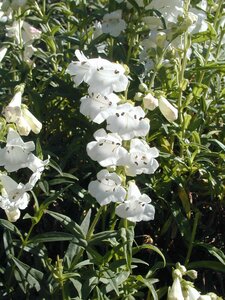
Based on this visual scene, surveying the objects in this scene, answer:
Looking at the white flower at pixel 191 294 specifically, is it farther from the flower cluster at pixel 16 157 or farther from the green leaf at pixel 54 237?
the flower cluster at pixel 16 157

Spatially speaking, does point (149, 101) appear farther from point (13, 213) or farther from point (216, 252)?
point (216, 252)

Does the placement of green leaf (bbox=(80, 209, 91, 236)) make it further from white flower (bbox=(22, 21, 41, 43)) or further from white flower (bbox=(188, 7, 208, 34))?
white flower (bbox=(22, 21, 41, 43))

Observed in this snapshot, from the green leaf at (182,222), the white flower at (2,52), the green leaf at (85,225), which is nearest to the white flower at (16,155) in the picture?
the green leaf at (85,225)

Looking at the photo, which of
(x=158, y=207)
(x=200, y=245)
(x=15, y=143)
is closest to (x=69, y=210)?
(x=158, y=207)

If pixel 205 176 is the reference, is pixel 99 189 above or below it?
above

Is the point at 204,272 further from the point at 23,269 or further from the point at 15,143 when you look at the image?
the point at 15,143
